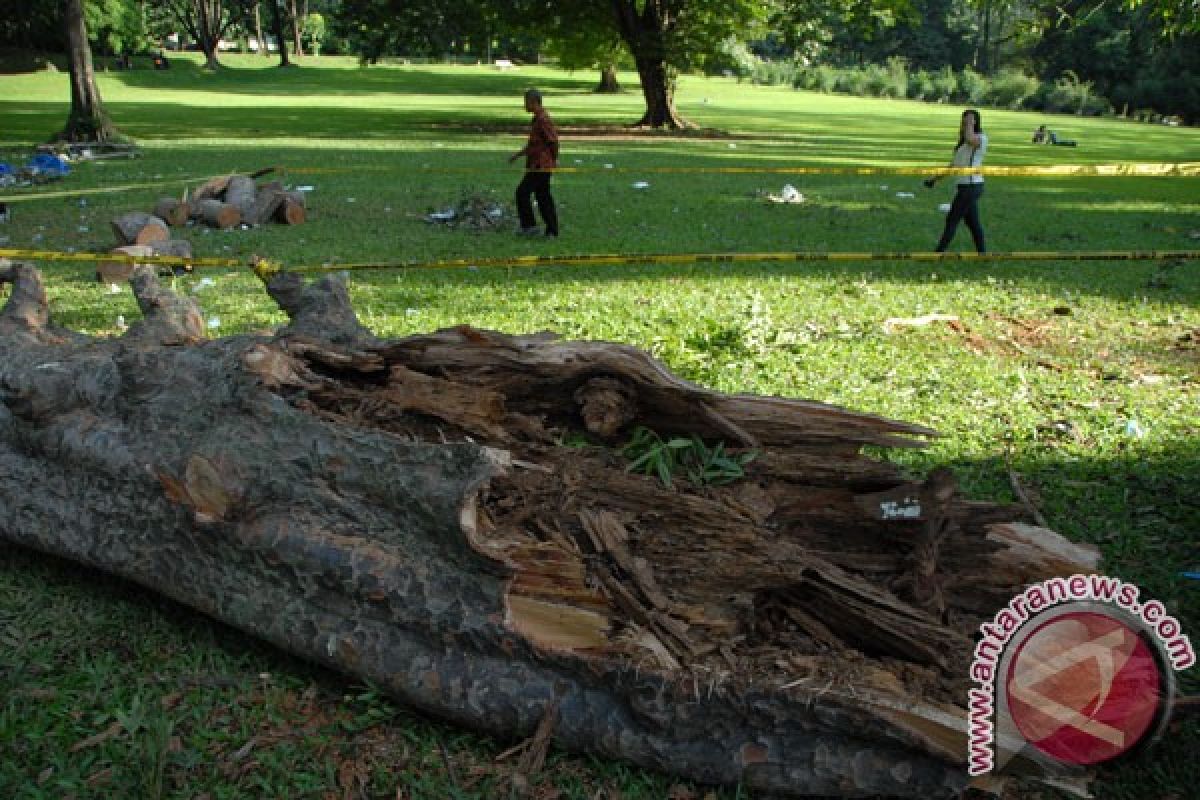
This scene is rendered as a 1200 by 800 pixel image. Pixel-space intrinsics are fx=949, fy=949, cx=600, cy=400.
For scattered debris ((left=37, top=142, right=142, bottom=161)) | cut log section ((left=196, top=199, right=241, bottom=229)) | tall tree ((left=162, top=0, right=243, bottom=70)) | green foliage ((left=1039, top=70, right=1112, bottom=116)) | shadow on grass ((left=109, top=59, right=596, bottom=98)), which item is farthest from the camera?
tall tree ((left=162, top=0, right=243, bottom=70))

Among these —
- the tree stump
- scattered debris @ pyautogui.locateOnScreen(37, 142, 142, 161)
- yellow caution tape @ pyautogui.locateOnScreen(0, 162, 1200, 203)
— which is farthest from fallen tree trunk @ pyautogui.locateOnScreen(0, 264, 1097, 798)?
scattered debris @ pyautogui.locateOnScreen(37, 142, 142, 161)

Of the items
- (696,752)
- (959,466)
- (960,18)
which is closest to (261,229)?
(959,466)

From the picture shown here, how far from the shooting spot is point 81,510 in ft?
10.8

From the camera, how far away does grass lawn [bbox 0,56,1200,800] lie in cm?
263

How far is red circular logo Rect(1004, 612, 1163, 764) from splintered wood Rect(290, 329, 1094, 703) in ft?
0.56

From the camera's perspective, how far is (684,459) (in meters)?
3.36

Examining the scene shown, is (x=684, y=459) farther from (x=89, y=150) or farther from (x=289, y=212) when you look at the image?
(x=89, y=150)

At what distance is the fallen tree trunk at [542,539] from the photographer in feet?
8.15

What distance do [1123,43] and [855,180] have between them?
42673 mm

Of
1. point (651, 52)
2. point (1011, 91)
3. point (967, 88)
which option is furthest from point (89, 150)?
point (967, 88)

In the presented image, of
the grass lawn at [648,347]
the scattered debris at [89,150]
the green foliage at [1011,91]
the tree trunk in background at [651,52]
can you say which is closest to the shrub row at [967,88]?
the green foliage at [1011,91]

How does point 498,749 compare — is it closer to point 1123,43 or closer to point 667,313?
point 667,313

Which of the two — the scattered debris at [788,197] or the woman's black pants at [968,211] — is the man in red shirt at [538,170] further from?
the scattered debris at [788,197]
